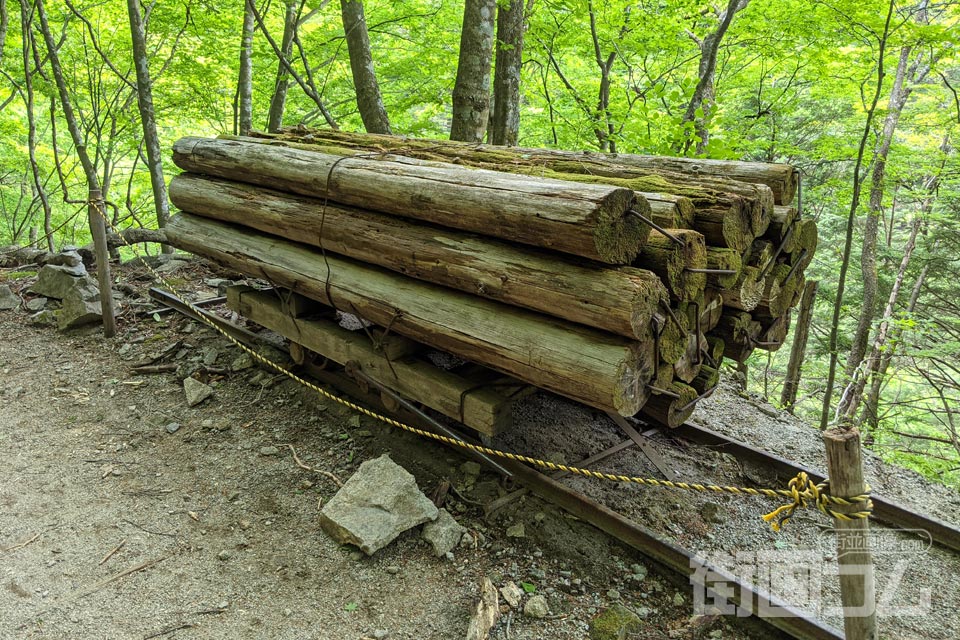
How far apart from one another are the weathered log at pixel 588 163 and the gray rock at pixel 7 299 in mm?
4212

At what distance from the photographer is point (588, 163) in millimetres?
4750

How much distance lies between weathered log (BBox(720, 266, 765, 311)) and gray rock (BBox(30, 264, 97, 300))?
706cm

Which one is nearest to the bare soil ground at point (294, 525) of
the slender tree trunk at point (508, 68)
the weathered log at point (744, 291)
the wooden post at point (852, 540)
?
the wooden post at point (852, 540)

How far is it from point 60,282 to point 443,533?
6.59 meters

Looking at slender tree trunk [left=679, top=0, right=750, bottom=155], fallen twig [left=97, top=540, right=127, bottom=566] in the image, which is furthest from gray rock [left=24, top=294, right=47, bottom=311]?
slender tree trunk [left=679, top=0, right=750, bottom=155]

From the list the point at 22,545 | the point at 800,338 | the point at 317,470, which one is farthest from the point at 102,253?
the point at 800,338

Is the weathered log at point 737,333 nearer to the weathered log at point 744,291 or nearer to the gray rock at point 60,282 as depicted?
the weathered log at point 744,291

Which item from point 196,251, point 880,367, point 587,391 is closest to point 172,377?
point 196,251

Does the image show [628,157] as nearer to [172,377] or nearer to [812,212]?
[172,377]

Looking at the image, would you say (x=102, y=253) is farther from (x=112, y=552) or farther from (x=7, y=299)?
(x=112, y=552)

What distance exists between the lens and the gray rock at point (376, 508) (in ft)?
11.1

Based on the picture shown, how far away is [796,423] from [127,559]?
5.62m

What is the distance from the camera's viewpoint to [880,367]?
9.77 meters

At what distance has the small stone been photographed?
3.09 m
